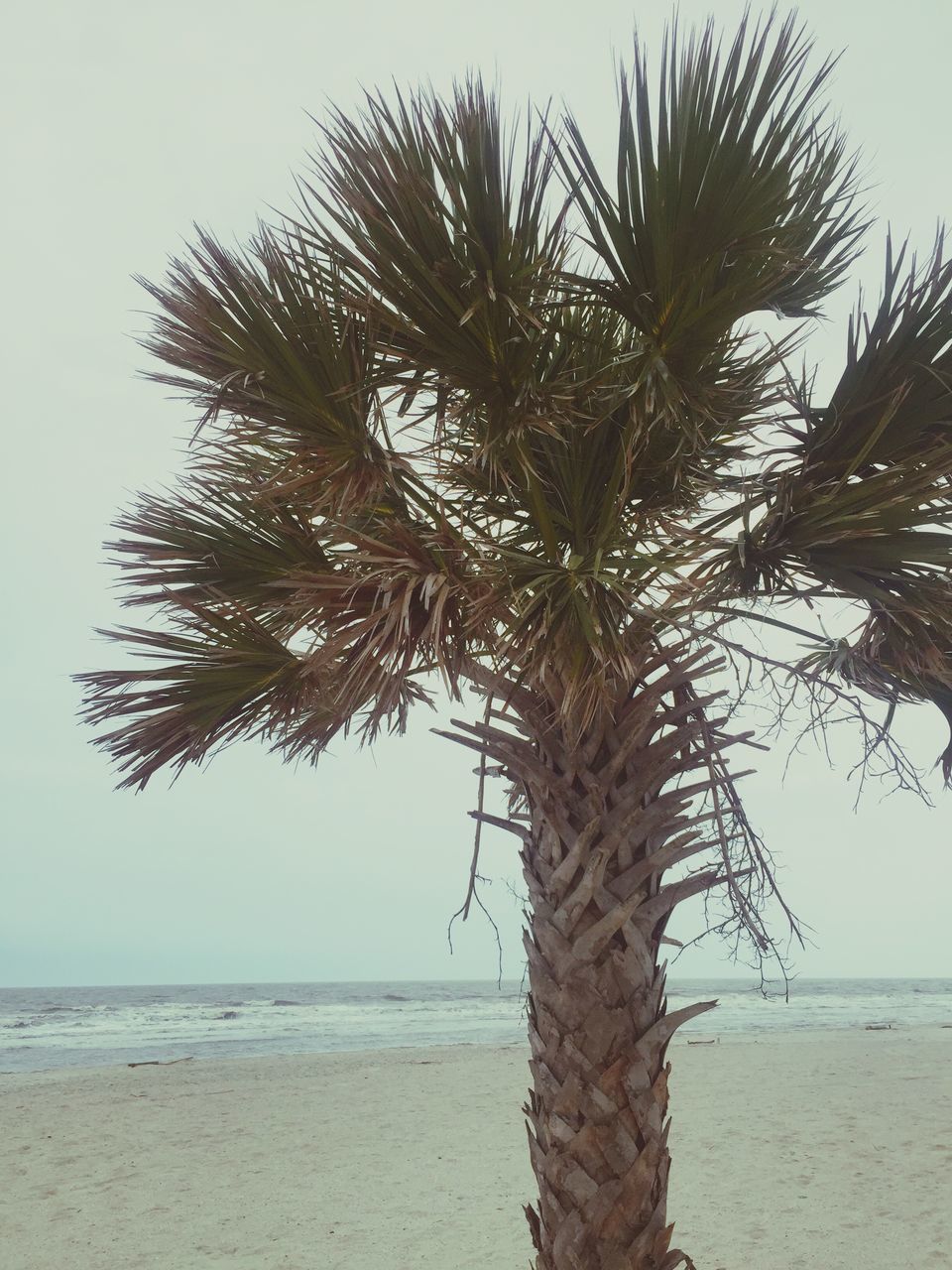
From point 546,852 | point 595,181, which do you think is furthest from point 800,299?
point 546,852

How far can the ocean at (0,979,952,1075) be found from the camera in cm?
1667

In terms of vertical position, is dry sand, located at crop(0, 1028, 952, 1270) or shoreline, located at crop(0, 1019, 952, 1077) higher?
shoreline, located at crop(0, 1019, 952, 1077)

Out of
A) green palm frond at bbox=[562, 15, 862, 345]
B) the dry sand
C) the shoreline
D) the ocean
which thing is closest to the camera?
green palm frond at bbox=[562, 15, 862, 345]

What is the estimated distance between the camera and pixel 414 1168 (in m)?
7.46

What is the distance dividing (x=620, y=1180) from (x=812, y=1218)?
13.1ft

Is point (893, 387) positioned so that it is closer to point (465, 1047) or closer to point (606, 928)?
point (606, 928)

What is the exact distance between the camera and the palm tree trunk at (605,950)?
291 centimetres

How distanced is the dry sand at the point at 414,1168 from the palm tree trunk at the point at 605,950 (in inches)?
114

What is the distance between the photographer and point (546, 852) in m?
3.21

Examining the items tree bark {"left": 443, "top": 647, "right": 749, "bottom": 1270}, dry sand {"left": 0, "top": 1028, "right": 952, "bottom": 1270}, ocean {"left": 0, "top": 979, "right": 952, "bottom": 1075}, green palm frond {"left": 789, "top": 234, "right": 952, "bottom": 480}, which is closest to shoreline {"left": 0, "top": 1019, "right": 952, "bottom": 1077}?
ocean {"left": 0, "top": 979, "right": 952, "bottom": 1075}

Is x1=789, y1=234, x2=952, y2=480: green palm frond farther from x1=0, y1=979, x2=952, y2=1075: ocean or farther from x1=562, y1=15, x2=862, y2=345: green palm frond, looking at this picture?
x1=0, y1=979, x2=952, y2=1075: ocean

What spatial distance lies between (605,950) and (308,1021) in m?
22.2

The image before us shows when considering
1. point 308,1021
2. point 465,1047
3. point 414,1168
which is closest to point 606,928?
point 414,1168

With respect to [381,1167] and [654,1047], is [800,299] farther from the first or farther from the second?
[381,1167]
